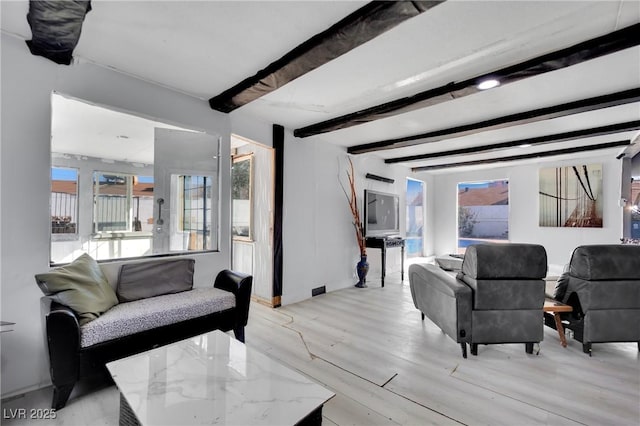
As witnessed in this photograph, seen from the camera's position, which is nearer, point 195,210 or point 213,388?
point 213,388

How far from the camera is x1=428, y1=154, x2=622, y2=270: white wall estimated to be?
532 cm

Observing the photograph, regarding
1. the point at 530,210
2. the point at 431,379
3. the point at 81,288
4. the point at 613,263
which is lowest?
the point at 431,379

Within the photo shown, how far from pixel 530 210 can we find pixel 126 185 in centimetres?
735

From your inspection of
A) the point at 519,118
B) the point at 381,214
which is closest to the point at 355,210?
the point at 381,214

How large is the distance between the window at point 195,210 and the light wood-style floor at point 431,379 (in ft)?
3.63

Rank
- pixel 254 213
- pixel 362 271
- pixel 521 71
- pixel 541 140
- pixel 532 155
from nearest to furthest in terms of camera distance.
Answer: pixel 521 71 → pixel 254 213 → pixel 541 140 → pixel 362 271 → pixel 532 155

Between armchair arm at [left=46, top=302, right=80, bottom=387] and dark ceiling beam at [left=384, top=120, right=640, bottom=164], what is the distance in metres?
5.41

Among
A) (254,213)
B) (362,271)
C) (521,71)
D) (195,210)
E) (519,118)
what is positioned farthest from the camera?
(362,271)

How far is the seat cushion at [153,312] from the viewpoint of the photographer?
1.85 m

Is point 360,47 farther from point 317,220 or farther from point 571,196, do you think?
point 571,196

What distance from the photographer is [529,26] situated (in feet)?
5.98

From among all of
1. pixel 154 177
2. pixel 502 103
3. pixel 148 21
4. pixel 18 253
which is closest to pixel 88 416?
pixel 18 253

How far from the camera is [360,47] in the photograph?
2.04m

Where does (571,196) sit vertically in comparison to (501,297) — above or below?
above
